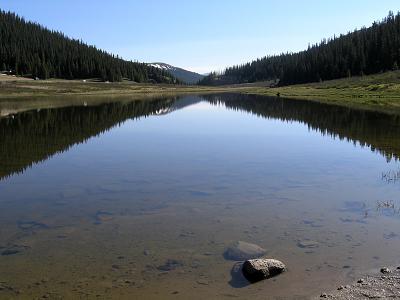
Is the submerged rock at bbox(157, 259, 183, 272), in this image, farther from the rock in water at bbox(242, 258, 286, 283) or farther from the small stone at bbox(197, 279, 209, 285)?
the rock in water at bbox(242, 258, 286, 283)

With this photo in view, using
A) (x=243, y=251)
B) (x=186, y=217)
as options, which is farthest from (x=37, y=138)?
(x=243, y=251)

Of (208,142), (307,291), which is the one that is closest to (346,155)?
(208,142)

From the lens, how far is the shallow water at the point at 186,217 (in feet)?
32.0

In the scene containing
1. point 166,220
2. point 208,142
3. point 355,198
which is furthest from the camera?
point 208,142

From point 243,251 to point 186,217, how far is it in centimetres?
339

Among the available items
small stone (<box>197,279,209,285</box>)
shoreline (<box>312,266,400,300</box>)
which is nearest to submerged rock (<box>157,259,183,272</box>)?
small stone (<box>197,279,209,285</box>)

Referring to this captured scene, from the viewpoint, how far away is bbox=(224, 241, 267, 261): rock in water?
10953mm

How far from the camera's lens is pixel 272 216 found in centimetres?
1429

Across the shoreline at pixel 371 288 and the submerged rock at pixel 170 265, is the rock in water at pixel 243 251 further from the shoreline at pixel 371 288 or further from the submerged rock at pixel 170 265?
the shoreline at pixel 371 288

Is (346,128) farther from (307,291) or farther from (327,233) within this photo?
(307,291)

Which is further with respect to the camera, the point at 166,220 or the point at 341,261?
the point at 166,220

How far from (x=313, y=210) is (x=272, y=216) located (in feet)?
5.41

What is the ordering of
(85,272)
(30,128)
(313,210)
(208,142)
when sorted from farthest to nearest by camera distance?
(30,128), (208,142), (313,210), (85,272)

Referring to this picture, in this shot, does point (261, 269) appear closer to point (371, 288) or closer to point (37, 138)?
point (371, 288)
